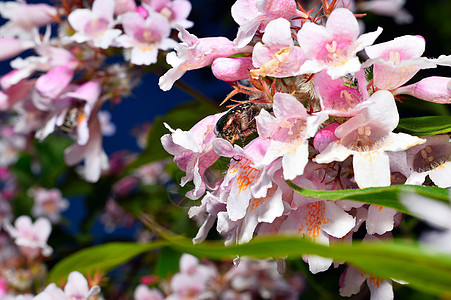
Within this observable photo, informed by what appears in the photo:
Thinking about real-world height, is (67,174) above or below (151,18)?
below

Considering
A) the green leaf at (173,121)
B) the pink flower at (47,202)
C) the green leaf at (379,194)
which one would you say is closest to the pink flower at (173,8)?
the green leaf at (173,121)

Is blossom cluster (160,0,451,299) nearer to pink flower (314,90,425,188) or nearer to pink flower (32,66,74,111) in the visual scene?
pink flower (314,90,425,188)

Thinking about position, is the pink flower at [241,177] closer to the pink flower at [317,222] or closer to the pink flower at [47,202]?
the pink flower at [317,222]

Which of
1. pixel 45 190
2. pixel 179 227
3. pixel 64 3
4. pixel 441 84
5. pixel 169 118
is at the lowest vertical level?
pixel 45 190

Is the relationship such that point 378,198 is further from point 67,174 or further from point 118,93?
point 67,174

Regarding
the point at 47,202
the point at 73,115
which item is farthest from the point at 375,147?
the point at 47,202

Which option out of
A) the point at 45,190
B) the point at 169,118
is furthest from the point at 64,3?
the point at 45,190

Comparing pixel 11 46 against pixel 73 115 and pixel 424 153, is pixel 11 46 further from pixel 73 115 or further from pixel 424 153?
pixel 424 153

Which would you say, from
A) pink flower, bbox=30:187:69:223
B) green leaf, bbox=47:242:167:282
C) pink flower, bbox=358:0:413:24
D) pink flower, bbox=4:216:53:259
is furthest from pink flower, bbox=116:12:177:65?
pink flower, bbox=30:187:69:223

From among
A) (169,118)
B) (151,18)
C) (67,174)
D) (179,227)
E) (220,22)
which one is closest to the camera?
(151,18)
